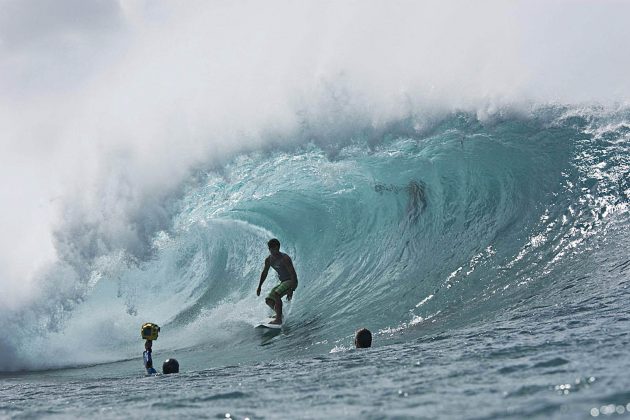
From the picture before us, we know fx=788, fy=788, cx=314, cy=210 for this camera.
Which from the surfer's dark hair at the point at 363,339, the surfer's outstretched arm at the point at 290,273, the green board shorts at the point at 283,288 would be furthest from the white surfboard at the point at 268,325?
the surfer's dark hair at the point at 363,339

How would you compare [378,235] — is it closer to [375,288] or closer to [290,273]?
[375,288]

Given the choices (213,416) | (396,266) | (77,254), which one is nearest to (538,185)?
(396,266)

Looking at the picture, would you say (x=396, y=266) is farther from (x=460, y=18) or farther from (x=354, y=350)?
(x=460, y=18)

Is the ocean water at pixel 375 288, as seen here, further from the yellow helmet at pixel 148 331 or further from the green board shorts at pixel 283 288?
the yellow helmet at pixel 148 331

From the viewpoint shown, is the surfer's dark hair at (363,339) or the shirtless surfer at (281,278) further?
the shirtless surfer at (281,278)

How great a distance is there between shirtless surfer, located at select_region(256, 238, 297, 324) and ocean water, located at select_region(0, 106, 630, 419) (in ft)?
1.19

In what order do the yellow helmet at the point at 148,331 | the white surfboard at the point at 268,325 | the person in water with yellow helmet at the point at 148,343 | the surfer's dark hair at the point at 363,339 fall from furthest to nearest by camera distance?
the white surfboard at the point at 268,325 → the yellow helmet at the point at 148,331 → the person in water with yellow helmet at the point at 148,343 → the surfer's dark hair at the point at 363,339

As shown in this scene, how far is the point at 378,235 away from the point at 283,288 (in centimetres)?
303

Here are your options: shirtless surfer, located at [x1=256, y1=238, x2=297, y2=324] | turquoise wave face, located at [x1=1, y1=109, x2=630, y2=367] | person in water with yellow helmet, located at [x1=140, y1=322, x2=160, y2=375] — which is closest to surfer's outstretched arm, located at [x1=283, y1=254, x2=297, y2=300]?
shirtless surfer, located at [x1=256, y1=238, x2=297, y2=324]

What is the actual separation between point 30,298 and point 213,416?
8063mm

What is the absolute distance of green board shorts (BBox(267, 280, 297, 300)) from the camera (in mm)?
12633

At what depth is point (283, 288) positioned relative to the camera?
41.7ft

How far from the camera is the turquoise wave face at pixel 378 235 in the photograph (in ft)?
38.2

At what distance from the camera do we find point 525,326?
858 centimetres
